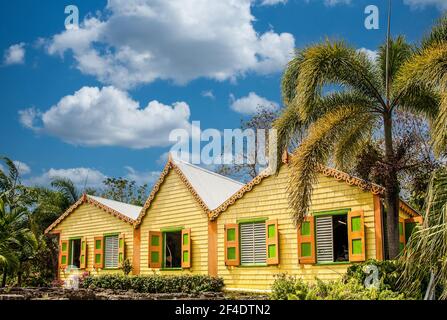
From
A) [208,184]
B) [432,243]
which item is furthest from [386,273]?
[208,184]

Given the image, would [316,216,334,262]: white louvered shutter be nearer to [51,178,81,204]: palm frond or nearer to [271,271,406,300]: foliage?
Answer: [271,271,406,300]: foliage

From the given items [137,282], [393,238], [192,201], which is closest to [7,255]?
[137,282]

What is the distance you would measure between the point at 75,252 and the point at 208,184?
815 centimetres

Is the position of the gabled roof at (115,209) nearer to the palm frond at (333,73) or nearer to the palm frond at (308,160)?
the palm frond at (308,160)

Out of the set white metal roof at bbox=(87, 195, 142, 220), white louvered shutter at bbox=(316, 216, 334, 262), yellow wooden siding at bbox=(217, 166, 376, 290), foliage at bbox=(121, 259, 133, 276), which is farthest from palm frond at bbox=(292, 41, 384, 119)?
white metal roof at bbox=(87, 195, 142, 220)

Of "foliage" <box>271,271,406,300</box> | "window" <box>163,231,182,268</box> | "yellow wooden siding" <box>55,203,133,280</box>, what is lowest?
"foliage" <box>271,271,406,300</box>

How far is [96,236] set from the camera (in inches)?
914

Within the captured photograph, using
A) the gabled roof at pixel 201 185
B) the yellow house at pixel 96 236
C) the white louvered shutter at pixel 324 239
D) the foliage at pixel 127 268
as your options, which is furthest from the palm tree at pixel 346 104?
the yellow house at pixel 96 236

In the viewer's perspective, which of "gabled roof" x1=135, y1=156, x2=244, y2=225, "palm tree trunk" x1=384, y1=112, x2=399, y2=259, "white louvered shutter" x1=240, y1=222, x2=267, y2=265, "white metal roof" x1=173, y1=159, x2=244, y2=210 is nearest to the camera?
"palm tree trunk" x1=384, y1=112, x2=399, y2=259

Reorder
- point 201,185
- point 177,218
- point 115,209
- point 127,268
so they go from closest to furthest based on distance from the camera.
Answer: point 177,218
point 201,185
point 127,268
point 115,209

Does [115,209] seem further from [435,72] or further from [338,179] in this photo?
[435,72]

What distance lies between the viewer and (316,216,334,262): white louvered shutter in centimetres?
1605
